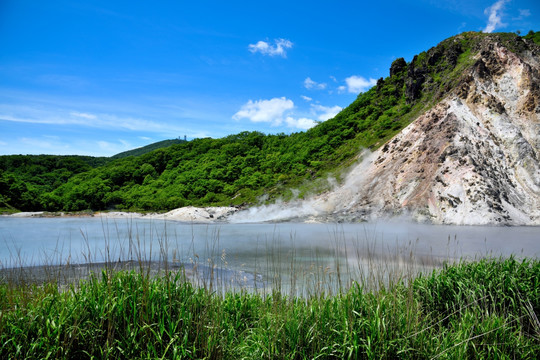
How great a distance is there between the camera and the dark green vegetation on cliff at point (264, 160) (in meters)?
40.1

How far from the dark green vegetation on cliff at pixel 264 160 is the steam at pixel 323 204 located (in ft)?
6.18

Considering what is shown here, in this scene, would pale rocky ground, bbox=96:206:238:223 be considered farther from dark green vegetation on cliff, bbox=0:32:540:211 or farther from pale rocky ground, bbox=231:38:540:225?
dark green vegetation on cliff, bbox=0:32:540:211

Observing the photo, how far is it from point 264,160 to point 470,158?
3555 cm

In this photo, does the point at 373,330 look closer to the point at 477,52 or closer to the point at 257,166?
the point at 477,52

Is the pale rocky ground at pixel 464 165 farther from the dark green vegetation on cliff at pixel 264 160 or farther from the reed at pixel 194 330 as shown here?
the reed at pixel 194 330

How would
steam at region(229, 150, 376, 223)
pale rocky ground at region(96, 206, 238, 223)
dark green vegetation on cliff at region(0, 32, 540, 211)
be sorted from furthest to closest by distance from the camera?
dark green vegetation on cliff at region(0, 32, 540, 211) < pale rocky ground at region(96, 206, 238, 223) < steam at region(229, 150, 376, 223)

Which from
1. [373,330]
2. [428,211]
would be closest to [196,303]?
[373,330]

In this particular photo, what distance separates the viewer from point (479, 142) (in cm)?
2878

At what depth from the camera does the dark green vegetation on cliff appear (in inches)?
1580

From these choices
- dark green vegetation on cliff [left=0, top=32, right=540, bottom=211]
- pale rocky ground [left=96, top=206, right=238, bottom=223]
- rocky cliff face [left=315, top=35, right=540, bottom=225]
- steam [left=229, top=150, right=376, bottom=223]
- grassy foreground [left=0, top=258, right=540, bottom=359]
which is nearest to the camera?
Answer: grassy foreground [left=0, top=258, right=540, bottom=359]

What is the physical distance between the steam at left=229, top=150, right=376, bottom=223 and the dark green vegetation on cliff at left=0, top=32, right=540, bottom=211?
74.1 inches

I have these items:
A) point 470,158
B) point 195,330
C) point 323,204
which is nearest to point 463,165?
point 470,158

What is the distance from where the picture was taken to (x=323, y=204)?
3259 centimetres

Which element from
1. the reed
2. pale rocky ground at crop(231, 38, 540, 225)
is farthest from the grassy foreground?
pale rocky ground at crop(231, 38, 540, 225)
